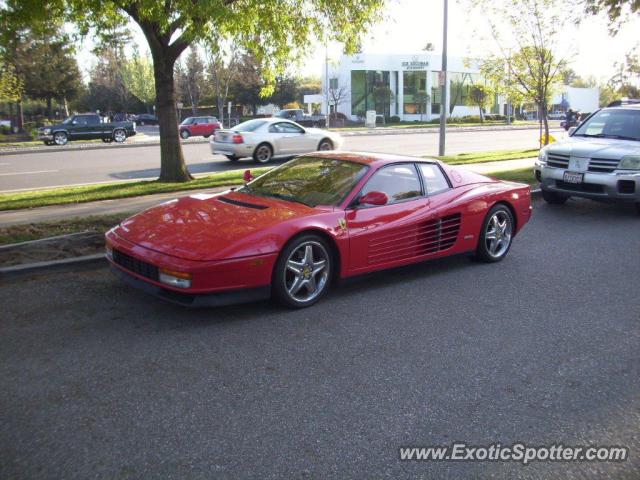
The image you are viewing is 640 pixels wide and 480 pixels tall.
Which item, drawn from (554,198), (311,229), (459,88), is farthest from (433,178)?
(459,88)

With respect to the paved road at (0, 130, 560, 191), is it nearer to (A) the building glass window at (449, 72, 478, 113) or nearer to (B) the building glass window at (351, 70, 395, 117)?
(B) the building glass window at (351, 70, 395, 117)

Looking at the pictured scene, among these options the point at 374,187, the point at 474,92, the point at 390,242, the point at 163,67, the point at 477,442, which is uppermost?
the point at 474,92

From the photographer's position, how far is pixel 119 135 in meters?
33.2

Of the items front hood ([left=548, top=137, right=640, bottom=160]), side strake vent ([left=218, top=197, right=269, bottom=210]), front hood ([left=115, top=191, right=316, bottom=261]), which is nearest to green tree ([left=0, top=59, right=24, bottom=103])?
front hood ([left=548, top=137, right=640, bottom=160])

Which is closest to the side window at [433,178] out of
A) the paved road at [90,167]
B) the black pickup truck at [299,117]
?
the paved road at [90,167]

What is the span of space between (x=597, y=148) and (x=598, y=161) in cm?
26

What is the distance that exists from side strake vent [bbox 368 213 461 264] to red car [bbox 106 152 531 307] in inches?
0.4

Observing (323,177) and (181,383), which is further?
(323,177)

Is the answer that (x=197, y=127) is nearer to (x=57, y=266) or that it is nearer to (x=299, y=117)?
(x=299, y=117)

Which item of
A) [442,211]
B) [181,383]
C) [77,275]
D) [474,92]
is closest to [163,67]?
[77,275]

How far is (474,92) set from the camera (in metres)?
69.3

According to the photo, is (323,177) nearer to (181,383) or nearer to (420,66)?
(181,383)

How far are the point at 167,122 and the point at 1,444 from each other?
977cm

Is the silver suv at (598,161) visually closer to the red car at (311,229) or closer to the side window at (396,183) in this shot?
the red car at (311,229)
